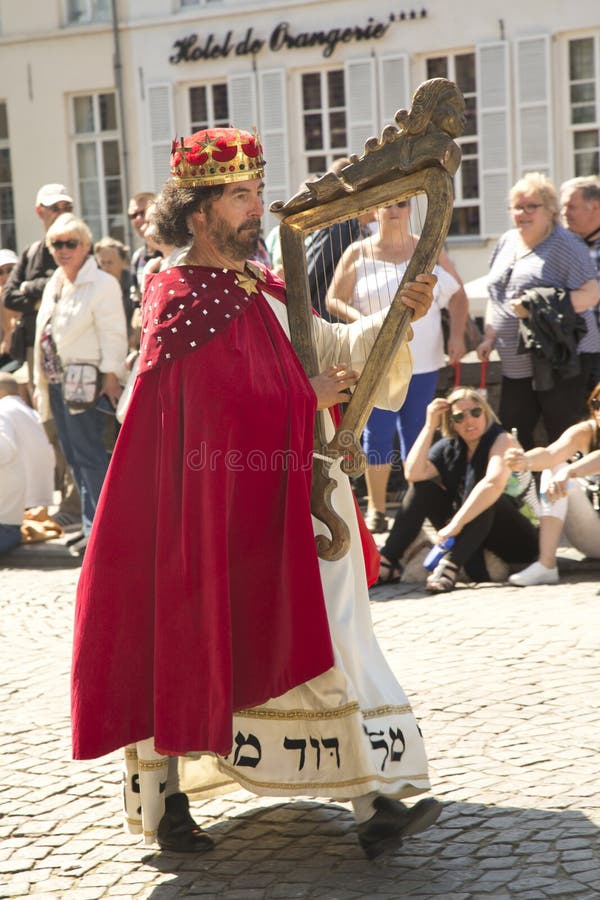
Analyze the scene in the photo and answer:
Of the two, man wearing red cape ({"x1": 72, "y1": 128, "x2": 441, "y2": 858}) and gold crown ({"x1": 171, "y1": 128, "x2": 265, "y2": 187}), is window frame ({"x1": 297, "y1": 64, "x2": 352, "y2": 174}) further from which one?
man wearing red cape ({"x1": 72, "y1": 128, "x2": 441, "y2": 858})

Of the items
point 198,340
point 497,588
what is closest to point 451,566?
point 497,588

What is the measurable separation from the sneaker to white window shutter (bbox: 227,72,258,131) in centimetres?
1452

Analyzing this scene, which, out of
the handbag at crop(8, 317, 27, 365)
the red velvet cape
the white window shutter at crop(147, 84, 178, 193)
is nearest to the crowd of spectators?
the handbag at crop(8, 317, 27, 365)

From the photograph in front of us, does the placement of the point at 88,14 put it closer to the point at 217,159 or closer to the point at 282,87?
the point at 282,87

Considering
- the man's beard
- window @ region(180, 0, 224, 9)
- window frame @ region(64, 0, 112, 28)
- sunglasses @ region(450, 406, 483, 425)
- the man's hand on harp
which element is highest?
window frame @ region(64, 0, 112, 28)

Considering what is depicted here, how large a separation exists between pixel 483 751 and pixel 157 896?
1331 mm

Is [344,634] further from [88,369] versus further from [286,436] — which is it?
[88,369]

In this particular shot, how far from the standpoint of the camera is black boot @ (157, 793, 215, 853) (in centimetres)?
379

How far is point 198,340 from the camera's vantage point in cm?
361

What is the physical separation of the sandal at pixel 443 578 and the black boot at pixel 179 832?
10.7ft

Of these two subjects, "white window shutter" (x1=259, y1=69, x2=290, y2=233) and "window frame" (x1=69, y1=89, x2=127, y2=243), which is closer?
"white window shutter" (x1=259, y1=69, x2=290, y2=233)

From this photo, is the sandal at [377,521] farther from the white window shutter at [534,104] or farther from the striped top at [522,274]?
the white window shutter at [534,104]

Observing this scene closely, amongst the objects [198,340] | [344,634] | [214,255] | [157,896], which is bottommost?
[157,896]

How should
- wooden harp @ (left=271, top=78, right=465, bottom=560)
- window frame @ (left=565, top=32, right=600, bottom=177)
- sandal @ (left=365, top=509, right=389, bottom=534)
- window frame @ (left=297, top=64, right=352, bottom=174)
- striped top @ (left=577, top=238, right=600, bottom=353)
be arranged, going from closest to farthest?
1. wooden harp @ (left=271, top=78, right=465, bottom=560)
2. striped top @ (left=577, top=238, right=600, bottom=353)
3. sandal @ (left=365, top=509, right=389, bottom=534)
4. window frame @ (left=565, top=32, right=600, bottom=177)
5. window frame @ (left=297, top=64, right=352, bottom=174)
